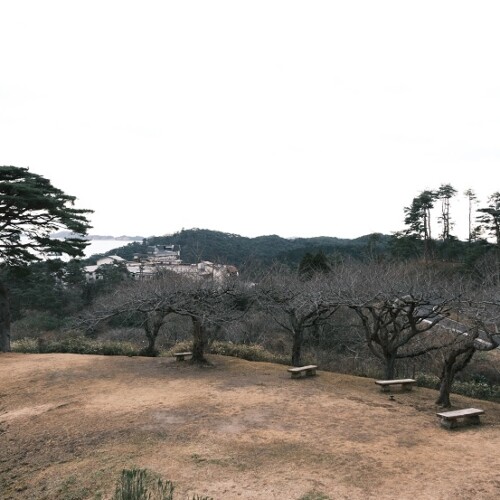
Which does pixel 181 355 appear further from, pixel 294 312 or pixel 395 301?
pixel 395 301

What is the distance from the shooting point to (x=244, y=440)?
6090 mm

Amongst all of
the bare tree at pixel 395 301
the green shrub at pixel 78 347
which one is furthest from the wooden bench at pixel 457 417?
the green shrub at pixel 78 347

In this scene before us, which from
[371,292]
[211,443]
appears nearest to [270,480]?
[211,443]

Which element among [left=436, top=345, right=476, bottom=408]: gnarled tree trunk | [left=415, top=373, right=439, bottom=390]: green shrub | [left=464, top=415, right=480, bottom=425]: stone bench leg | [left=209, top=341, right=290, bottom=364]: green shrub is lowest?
[left=209, top=341, right=290, bottom=364]: green shrub

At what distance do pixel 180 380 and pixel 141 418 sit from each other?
2.91m

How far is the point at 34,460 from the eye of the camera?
5816 mm

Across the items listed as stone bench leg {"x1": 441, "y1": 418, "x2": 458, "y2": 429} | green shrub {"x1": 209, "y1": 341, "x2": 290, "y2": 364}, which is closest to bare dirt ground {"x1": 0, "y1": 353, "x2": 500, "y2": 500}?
stone bench leg {"x1": 441, "y1": 418, "x2": 458, "y2": 429}

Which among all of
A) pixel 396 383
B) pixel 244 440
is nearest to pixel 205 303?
pixel 396 383

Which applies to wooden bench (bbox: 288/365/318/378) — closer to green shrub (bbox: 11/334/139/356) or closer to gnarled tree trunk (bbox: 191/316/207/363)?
gnarled tree trunk (bbox: 191/316/207/363)

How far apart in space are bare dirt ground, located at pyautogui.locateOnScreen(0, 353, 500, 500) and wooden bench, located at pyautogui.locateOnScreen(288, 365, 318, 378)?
0.24 meters

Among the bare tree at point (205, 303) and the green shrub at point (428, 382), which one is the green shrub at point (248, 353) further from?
the green shrub at point (428, 382)

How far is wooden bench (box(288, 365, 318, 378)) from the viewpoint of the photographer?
10.1 m

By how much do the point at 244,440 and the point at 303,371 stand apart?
4559 mm

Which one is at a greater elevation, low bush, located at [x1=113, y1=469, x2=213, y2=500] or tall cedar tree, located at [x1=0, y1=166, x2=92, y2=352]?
tall cedar tree, located at [x1=0, y1=166, x2=92, y2=352]
